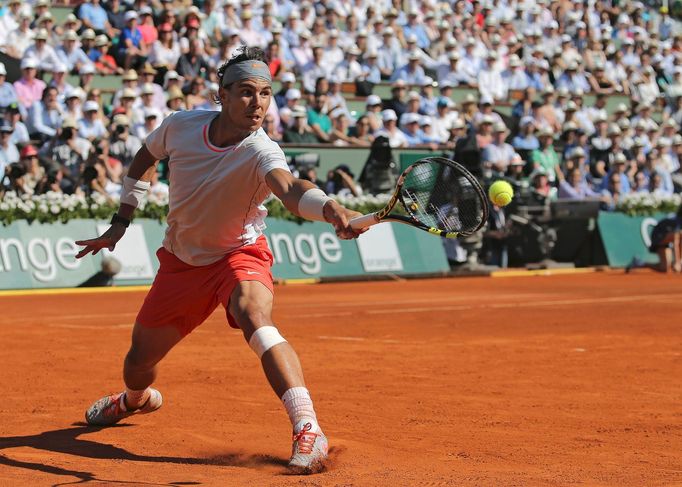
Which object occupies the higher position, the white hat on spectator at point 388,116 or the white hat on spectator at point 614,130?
the white hat on spectator at point 388,116

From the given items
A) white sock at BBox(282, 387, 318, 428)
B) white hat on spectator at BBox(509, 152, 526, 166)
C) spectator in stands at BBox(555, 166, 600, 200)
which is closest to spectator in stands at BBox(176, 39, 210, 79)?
white hat on spectator at BBox(509, 152, 526, 166)

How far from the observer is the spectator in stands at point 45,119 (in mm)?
18156

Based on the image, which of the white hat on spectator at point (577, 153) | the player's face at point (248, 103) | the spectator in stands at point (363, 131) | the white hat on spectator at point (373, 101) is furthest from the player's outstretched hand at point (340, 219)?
the white hat on spectator at point (577, 153)

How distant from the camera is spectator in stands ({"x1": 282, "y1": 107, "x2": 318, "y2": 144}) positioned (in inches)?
790

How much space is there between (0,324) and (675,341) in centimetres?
656

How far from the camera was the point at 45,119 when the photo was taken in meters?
18.2

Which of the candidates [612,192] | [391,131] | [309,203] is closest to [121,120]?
[391,131]

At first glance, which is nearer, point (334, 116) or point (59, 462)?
point (59, 462)

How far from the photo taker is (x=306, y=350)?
1036 centimetres

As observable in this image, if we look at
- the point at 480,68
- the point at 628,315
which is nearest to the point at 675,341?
the point at 628,315

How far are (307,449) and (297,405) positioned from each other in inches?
8.5

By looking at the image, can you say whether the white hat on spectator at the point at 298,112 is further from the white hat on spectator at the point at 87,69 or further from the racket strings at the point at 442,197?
the racket strings at the point at 442,197

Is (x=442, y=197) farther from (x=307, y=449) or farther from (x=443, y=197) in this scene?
(x=307, y=449)

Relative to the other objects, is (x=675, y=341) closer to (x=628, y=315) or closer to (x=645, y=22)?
(x=628, y=315)
